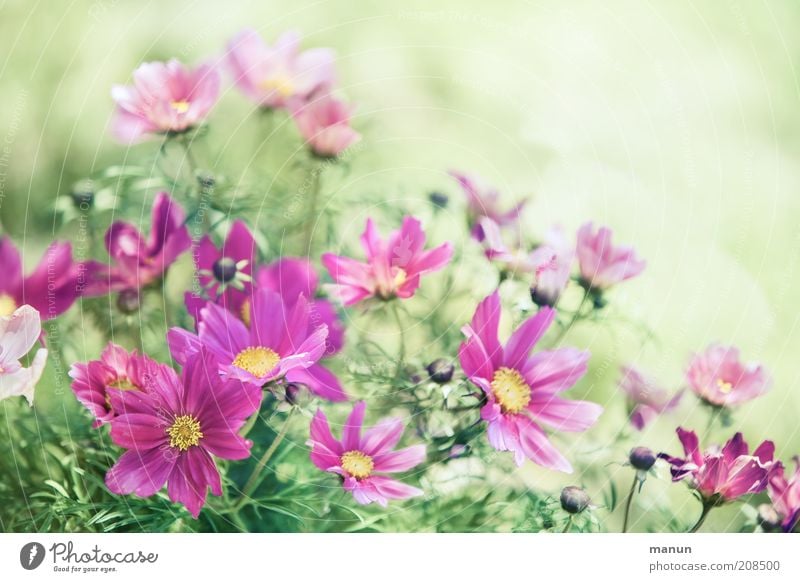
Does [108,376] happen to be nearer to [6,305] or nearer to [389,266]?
[6,305]

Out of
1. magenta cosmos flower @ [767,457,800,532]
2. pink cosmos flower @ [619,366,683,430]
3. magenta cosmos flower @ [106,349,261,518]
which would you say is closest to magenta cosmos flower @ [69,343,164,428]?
magenta cosmos flower @ [106,349,261,518]

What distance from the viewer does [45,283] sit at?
0.70 m

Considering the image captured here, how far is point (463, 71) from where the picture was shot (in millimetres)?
752

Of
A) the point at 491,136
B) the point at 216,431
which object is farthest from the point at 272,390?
the point at 491,136

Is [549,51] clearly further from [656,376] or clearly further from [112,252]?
[112,252]

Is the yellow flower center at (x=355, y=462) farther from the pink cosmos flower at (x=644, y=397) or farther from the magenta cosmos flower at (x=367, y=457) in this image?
the pink cosmos flower at (x=644, y=397)

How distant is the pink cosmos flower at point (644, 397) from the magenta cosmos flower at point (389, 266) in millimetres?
179

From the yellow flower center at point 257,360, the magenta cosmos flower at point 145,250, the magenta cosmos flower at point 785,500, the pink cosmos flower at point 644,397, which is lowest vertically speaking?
the magenta cosmos flower at point 785,500

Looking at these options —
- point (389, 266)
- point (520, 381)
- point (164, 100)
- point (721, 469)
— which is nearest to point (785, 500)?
point (721, 469)

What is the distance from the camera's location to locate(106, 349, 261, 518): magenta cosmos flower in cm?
66

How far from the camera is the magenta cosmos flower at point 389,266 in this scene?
2.24 ft

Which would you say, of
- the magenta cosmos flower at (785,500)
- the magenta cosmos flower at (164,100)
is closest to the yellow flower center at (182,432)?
the magenta cosmos flower at (164,100)

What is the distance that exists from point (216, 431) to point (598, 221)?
1.10ft

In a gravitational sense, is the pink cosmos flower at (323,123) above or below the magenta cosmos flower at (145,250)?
above
